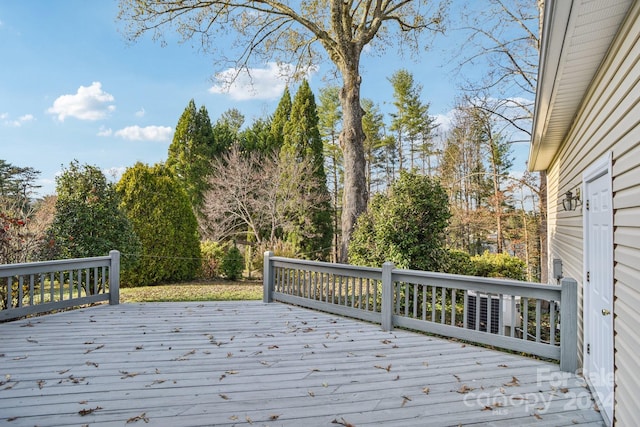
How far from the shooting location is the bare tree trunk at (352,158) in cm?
913

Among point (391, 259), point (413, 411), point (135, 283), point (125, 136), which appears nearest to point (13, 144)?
point (125, 136)

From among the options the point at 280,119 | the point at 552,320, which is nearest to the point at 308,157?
the point at 280,119

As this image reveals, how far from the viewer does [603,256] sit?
9.04 feet

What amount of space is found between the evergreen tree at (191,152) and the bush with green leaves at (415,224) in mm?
13853

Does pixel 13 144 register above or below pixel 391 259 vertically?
above

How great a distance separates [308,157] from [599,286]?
1501 cm

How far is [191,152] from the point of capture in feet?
62.0

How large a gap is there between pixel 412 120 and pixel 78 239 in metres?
18.6

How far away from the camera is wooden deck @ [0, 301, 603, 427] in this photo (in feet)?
8.21

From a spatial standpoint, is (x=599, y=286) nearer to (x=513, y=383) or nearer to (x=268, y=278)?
(x=513, y=383)

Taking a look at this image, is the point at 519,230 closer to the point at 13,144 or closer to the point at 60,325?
the point at 60,325

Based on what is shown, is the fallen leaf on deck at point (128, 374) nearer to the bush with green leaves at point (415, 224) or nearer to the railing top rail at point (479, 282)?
the railing top rail at point (479, 282)

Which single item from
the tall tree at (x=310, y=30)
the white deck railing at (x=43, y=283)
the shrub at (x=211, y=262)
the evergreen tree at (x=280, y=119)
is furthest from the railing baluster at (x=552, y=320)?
the evergreen tree at (x=280, y=119)

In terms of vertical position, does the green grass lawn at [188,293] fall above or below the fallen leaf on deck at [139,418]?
below
